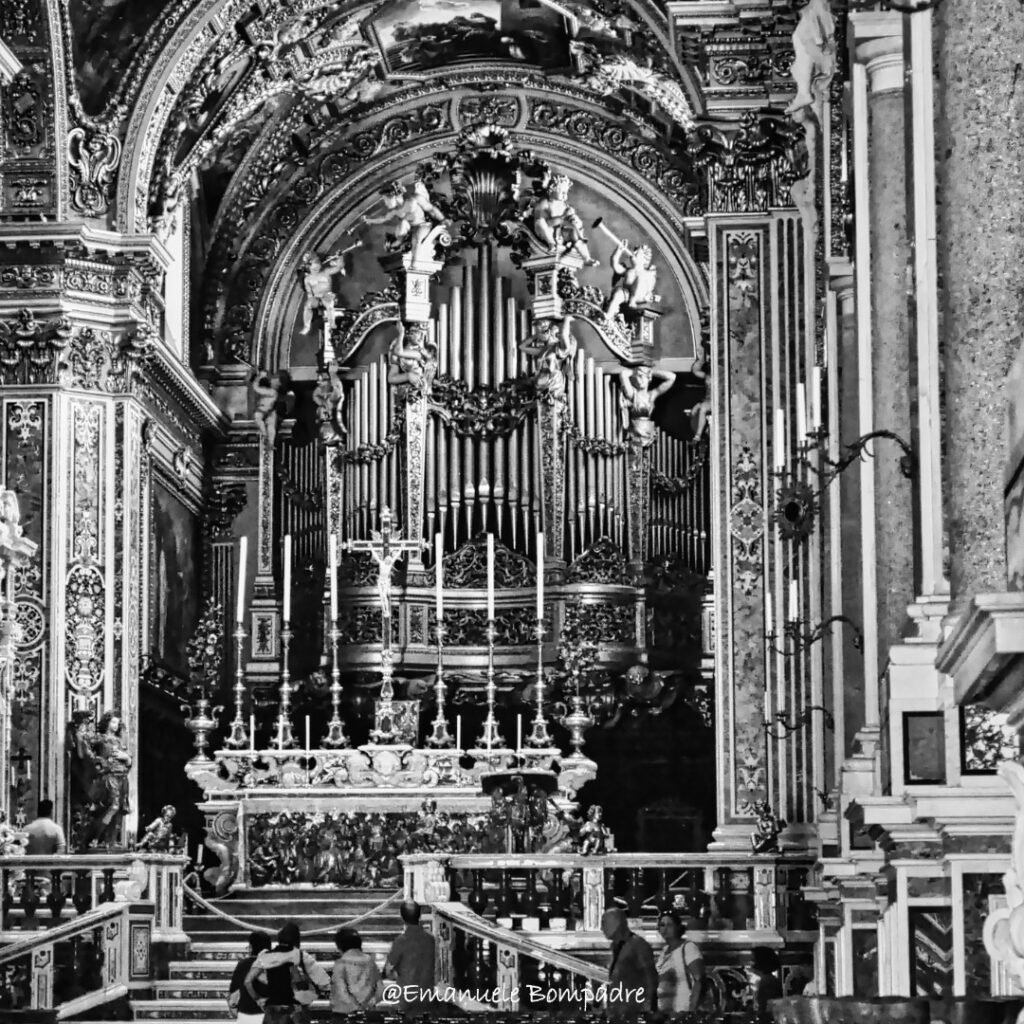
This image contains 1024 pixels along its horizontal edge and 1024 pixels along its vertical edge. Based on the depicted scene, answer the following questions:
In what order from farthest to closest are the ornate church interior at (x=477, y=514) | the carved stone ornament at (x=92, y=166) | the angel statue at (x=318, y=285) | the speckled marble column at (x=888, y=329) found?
the angel statue at (x=318, y=285) → the carved stone ornament at (x=92, y=166) → the ornate church interior at (x=477, y=514) → the speckled marble column at (x=888, y=329)

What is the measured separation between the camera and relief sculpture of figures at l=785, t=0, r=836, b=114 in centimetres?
1415

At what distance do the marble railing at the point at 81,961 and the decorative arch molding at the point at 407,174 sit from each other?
35.7 ft

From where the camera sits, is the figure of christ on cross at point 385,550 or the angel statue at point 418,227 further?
the angel statue at point 418,227

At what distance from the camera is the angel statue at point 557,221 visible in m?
28.1

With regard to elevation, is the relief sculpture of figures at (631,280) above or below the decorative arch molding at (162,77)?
below

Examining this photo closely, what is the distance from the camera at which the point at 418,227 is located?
28266 mm

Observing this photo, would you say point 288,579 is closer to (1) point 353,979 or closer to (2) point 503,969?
(2) point 503,969

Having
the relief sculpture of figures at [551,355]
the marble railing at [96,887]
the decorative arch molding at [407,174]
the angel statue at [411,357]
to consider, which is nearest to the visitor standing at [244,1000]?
the marble railing at [96,887]

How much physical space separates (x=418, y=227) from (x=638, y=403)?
3.10 metres

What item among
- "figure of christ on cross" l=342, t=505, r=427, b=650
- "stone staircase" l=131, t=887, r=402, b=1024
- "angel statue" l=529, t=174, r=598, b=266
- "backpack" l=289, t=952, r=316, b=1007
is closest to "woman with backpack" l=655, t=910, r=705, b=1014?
"backpack" l=289, t=952, r=316, b=1007

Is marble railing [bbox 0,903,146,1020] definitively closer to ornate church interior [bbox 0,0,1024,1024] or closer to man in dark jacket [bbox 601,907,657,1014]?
ornate church interior [bbox 0,0,1024,1024]

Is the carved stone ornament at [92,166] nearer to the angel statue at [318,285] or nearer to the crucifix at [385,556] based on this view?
the crucifix at [385,556]

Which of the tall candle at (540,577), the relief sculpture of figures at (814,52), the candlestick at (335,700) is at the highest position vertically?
the relief sculpture of figures at (814,52)

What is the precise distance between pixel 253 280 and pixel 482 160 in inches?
114
